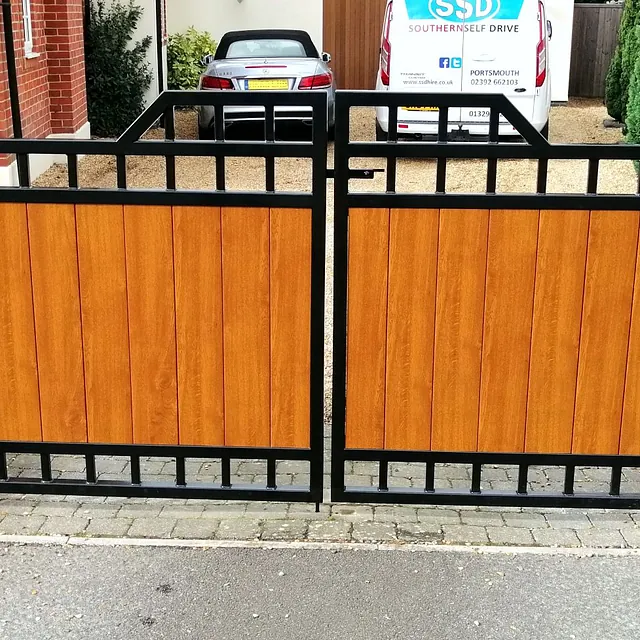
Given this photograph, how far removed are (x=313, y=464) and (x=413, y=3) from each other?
925 cm

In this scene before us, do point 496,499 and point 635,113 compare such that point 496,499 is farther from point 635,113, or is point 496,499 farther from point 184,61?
point 184,61

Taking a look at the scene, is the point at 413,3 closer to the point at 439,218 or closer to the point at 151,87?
the point at 151,87

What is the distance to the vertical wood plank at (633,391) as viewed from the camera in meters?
3.70

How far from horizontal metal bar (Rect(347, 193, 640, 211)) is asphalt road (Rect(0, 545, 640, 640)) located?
1.45 meters

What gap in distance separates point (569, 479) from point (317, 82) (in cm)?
1022

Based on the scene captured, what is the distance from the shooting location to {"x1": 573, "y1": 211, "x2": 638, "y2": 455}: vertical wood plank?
11.9 feet

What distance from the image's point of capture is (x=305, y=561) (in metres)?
3.63

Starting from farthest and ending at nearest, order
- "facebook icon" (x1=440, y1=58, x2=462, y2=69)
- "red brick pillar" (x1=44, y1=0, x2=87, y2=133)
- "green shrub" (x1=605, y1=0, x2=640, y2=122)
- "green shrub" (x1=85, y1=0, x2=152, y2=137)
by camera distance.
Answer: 1. "green shrub" (x1=85, y1=0, x2=152, y2=137)
2. "green shrub" (x1=605, y1=0, x2=640, y2=122)
3. "red brick pillar" (x1=44, y1=0, x2=87, y2=133)
4. "facebook icon" (x1=440, y1=58, x2=462, y2=69)

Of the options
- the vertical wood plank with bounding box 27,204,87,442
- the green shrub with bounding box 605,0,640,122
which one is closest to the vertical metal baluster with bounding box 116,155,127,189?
the vertical wood plank with bounding box 27,204,87,442

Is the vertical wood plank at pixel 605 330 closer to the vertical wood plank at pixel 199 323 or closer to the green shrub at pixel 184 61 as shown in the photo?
the vertical wood plank at pixel 199 323

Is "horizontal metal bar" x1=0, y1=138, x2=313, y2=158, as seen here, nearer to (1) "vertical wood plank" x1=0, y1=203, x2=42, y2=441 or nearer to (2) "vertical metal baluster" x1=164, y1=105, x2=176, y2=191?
(2) "vertical metal baluster" x1=164, y1=105, x2=176, y2=191

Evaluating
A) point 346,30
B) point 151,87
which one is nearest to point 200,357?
point 151,87

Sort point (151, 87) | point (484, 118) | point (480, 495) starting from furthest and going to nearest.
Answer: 1. point (151, 87)
2. point (484, 118)
3. point (480, 495)

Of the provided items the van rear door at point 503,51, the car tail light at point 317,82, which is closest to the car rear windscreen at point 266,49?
the car tail light at point 317,82
